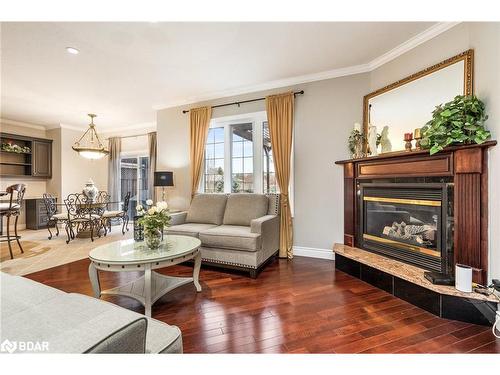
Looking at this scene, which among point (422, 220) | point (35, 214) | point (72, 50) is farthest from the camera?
point (35, 214)

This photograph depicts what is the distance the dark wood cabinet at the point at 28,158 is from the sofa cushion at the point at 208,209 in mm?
5030

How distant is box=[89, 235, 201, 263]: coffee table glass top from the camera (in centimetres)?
194

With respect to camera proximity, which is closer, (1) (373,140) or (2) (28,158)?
(1) (373,140)

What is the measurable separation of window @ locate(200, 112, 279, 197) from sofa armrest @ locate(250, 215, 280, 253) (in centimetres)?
71

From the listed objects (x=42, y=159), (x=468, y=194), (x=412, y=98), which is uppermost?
(x=412, y=98)

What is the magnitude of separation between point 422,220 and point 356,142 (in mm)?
1204

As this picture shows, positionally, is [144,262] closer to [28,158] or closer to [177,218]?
[177,218]

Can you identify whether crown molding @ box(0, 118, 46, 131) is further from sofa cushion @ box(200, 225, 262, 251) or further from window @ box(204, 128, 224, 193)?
sofa cushion @ box(200, 225, 262, 251)

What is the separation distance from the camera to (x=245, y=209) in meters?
3.47

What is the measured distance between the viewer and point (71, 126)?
6332 mm

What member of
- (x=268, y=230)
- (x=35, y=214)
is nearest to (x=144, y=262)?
(x=268, y=230)

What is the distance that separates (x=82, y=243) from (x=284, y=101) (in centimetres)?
456

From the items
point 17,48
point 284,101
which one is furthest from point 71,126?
point 284,101
